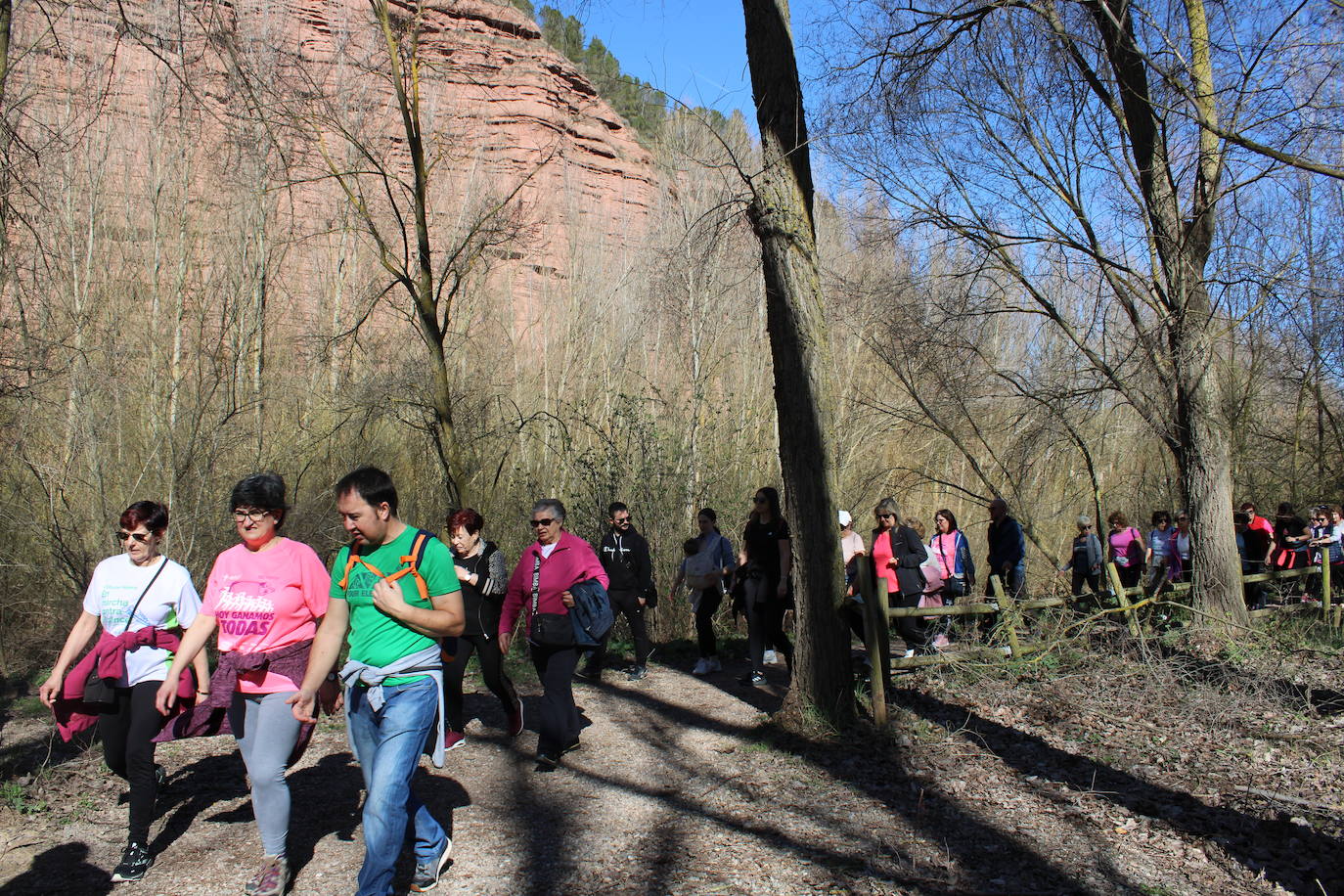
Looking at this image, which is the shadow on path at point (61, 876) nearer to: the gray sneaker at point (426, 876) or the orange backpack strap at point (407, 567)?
the gray sneaker at point (426, 876)

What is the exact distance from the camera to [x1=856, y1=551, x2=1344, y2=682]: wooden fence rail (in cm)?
679

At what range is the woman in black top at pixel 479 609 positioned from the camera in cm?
671

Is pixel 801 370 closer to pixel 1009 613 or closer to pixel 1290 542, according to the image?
pixel 1009 613

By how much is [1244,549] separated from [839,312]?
705 centimetres

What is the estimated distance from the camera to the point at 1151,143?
9797 millimetres

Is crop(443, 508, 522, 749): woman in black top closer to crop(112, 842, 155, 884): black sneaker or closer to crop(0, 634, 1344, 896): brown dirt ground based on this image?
crop(0, 634, 1344, 896): brown dirt ground

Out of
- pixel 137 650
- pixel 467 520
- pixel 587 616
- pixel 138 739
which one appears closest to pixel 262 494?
pixel 137 650

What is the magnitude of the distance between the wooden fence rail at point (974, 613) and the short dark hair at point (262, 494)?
4.09 meters

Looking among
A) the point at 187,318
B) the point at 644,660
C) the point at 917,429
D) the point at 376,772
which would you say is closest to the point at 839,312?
the point at 917,429

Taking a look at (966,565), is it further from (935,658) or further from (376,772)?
(376,772)

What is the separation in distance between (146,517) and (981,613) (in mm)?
6669

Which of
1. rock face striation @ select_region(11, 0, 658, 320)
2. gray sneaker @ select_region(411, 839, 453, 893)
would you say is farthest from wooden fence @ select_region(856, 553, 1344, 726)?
rock face striation @ select_region(11, 0, 658, 320)

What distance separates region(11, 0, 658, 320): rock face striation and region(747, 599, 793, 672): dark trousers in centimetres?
446

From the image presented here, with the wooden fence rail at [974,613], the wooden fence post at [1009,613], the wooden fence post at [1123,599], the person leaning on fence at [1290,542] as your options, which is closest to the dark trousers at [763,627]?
the wooden fence rail at [974,613]
